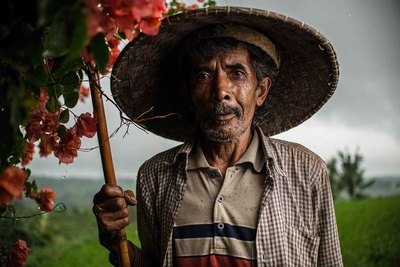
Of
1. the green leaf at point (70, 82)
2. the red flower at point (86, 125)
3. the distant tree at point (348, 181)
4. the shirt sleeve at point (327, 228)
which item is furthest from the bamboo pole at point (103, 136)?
the distant tree at point (348, 181)

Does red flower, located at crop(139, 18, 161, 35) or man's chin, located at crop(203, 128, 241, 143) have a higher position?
red flower, located at crop(139, 18, 161, 35)

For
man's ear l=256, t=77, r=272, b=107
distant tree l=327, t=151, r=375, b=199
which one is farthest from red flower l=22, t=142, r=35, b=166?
distant tree l=327, t=151, r=375, b=199

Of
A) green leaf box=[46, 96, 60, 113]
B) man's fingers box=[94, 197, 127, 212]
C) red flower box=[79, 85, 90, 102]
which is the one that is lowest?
man's fingers box=[94, 197, 127, 212]

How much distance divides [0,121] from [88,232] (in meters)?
8.78

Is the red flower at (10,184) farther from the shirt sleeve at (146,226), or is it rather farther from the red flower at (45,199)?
the shirt sleeve at (146,226)

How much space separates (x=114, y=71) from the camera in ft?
6.86

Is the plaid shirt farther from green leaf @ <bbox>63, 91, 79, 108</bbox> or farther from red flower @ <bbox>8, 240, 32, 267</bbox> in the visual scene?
green leaf @ <bbox>63, 91, 79, 108</bbox>

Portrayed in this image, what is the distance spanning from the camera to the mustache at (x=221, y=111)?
6.72 feet

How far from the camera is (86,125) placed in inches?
69.1

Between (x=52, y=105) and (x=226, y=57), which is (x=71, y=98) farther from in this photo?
(x=226, y=57)

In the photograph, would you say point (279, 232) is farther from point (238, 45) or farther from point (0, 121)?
point (0, 121)

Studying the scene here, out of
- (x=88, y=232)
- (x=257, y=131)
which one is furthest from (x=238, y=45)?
(x=88, y=232)

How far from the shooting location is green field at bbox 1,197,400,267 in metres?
3.75

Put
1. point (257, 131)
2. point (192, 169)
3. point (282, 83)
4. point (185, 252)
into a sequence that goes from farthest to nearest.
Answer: point (282, 83), point (257, 131), point (192, 169), point (185, 252)
